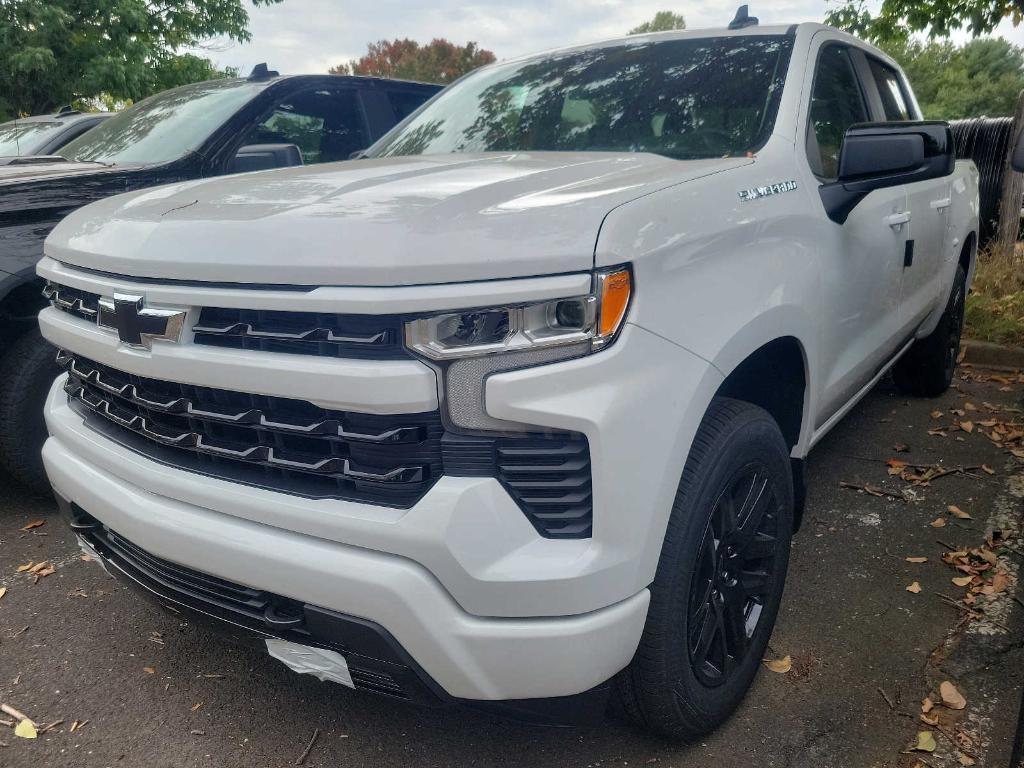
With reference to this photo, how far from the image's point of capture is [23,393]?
340cm

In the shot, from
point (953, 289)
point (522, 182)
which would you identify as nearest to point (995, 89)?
point (953, 289)

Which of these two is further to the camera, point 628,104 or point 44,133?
point 44,133

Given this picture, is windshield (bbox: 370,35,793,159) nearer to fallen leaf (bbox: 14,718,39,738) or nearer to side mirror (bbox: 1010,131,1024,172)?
side mirror (bbox: 1010,131,1024,172)

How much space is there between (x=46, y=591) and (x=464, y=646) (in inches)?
84.7

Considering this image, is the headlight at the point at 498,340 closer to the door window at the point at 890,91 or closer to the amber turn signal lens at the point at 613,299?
the amber turn signal lens at the point at 613,299

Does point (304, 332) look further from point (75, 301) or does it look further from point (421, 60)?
point (421, 60)

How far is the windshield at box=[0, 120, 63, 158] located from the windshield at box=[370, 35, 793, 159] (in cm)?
431

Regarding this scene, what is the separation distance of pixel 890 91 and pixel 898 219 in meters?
1.16

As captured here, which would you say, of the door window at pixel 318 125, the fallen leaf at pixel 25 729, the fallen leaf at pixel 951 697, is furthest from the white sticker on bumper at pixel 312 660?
the door window at pixel 318 125

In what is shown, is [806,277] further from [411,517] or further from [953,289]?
[953,289]

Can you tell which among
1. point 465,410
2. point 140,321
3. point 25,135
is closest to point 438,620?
point 465,410

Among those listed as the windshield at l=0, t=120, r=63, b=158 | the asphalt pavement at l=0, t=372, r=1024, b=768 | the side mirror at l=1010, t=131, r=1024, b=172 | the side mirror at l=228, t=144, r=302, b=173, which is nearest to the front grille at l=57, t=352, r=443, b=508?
the asphalt pavement at l=0, t=372, r=1024, b=768

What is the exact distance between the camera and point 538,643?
1623 millimetres

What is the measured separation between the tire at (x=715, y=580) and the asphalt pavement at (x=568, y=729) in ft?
0.68
